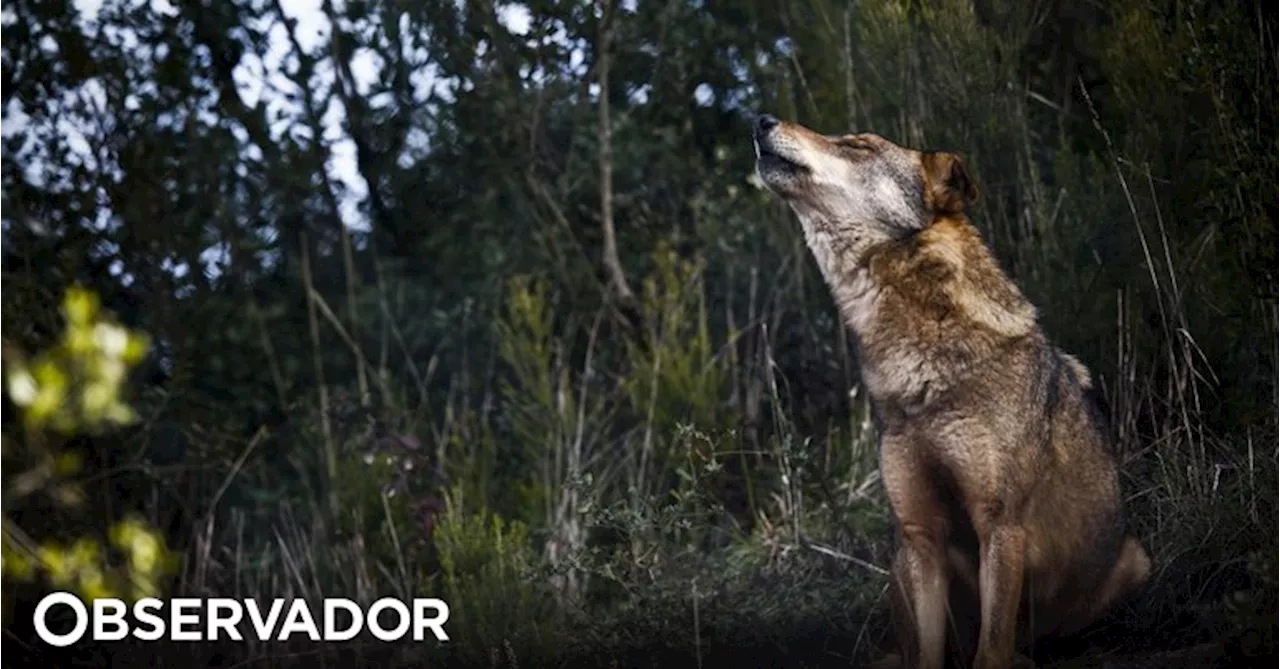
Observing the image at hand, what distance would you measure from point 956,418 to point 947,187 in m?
0.67

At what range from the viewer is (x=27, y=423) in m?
3.85

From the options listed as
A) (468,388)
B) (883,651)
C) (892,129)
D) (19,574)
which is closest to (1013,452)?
(883,651)

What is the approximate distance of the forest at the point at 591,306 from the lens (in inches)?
243

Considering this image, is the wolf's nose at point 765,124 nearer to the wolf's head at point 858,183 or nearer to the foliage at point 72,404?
the wolf's head at point 858,183

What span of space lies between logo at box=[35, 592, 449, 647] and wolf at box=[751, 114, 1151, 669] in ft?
7.24

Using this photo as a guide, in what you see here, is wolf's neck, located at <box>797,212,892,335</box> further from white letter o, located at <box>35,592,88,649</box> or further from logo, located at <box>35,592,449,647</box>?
white letter o, located at <box>35,592,88,649</box>

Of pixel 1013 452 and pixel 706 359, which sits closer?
pixel 1013 452

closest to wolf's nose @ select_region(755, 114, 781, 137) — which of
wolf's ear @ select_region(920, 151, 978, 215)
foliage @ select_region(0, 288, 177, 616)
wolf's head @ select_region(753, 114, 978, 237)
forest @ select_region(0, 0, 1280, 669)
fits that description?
wolf's head @ select_region(753, 114, 978, 237)

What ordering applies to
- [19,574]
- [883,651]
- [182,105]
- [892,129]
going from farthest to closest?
[182,105]
[892,129]
[883,651]
[19,574]

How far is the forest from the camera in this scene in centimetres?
616

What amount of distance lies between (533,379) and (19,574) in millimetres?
4155

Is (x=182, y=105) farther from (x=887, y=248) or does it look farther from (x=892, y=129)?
(x=887, y=248)

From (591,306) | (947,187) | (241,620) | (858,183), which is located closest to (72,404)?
(858,183)

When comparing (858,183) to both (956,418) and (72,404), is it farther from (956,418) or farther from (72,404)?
(72,404)
